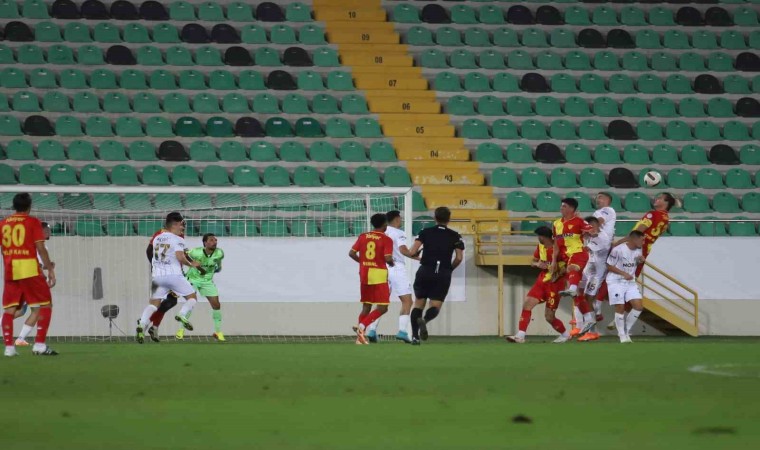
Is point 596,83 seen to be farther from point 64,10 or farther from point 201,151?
point 64,10

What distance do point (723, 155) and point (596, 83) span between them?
3193 millimetres

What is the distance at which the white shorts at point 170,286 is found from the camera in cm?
1697

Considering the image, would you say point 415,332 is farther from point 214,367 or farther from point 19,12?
point 19,12

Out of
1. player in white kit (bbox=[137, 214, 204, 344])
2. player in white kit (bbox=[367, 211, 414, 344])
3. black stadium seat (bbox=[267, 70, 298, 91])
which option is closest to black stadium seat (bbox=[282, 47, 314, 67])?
black stadium seat (bbox=[267, 70, 298, 91])

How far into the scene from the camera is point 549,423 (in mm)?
6301

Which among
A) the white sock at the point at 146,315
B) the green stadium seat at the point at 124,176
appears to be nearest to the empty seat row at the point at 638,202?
the green stadium seat at the point at 124,176

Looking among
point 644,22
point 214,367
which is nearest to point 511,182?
point 644,22

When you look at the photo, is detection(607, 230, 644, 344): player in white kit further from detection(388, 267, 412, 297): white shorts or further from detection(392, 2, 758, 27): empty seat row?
detection(392, 2, 758, 27): empty seat row

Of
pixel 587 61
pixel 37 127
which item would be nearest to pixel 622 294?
pixel 587 61

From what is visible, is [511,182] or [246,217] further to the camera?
[511,182]

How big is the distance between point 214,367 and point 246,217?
9.60 meters

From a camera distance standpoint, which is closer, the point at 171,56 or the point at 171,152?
the point at 171,152

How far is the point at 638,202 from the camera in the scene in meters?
23.2

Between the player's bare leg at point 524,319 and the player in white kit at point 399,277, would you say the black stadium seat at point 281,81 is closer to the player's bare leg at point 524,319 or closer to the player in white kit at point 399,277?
the player in white kit at point 399,277
